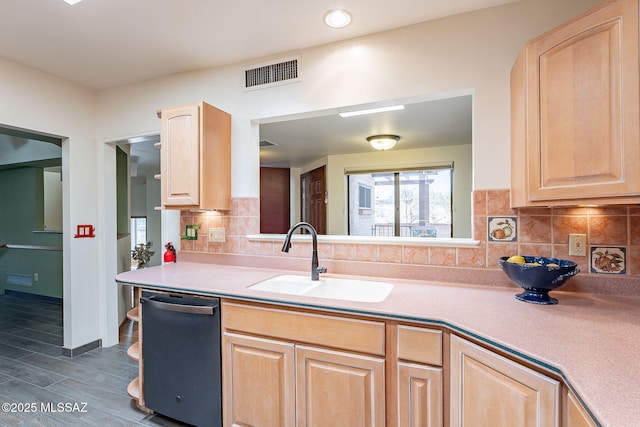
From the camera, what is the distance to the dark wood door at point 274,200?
6184mm

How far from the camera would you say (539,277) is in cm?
130

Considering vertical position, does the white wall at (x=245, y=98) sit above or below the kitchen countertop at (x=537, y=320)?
above

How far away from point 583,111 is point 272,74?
1.78 meters

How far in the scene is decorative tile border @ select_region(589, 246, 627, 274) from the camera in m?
1.46

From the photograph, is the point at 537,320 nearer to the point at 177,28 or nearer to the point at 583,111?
the point at 583,111

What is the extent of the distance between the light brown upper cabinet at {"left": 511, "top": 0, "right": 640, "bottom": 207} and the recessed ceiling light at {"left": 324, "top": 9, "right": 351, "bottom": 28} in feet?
3.09

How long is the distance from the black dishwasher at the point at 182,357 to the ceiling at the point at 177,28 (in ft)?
5.24

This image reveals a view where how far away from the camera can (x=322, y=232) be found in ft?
18.2

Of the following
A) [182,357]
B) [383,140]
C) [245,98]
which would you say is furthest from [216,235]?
[383,140]

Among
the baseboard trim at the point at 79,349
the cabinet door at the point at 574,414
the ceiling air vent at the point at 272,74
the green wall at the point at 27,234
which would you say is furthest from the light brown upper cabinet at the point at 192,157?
the green wall at the point at 27,234

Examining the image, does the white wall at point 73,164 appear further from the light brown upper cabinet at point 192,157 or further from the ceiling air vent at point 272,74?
the ceiling air vent at point 272,74

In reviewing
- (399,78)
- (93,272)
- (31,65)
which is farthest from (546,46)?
(93,272)

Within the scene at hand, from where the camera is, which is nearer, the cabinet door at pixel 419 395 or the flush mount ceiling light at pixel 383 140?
the cabinet door at pixel 419 395

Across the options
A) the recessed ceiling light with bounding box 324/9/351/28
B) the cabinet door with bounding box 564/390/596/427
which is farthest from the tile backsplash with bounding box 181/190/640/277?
the recessed ceiling light with bounding box 324/9/351/28
